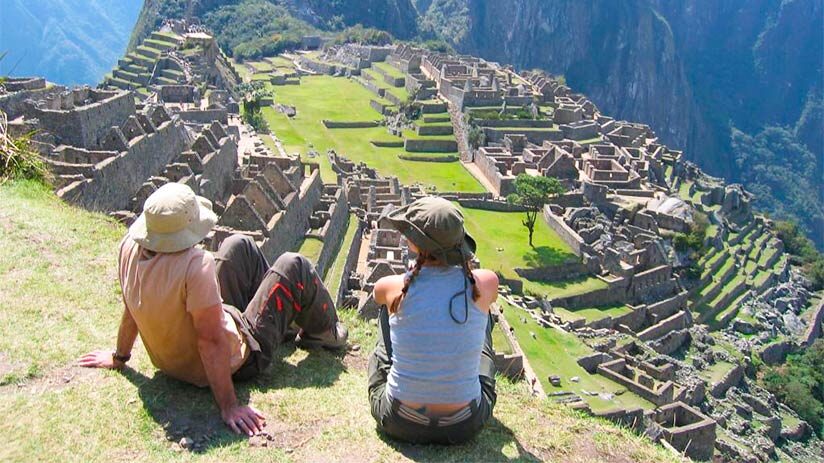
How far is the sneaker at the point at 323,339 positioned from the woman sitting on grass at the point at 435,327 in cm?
161

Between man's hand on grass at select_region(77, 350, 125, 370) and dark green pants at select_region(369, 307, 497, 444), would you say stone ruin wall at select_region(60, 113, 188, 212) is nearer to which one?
man's hand on grass at select_region(77, 350, 125, 370)

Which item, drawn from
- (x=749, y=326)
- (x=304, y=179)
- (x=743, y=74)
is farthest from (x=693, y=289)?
(x=743, y=74)

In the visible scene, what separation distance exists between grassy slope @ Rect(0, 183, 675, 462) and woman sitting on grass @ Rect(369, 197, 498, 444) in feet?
1.04

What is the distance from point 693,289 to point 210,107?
2410cm

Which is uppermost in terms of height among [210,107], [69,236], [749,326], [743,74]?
[69,236]

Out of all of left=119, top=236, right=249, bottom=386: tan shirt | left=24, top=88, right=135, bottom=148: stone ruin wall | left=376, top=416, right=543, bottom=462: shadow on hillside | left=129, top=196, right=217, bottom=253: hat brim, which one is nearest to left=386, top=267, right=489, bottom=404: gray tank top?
left=376, top=416, right=543, bottom=462: shadow on hillside

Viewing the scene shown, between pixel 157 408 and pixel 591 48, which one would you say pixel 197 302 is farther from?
pixel 591 48

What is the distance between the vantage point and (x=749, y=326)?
34625mm

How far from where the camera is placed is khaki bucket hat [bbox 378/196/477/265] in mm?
5098

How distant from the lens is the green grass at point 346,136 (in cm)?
4091

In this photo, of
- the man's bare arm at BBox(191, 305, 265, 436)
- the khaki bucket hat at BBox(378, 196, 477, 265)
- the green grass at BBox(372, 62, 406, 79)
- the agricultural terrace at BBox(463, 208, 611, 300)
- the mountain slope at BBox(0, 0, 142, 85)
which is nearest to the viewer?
the khaki bucket hat at BBox(378, 196, 477, 265)

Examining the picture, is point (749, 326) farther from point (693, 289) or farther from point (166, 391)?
point (166, 391)

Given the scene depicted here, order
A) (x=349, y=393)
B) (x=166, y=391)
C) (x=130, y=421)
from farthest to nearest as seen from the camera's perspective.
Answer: (x=349, y=393) < (x=166, y=391) < (x=130, y=421)

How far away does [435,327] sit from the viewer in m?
5.23
